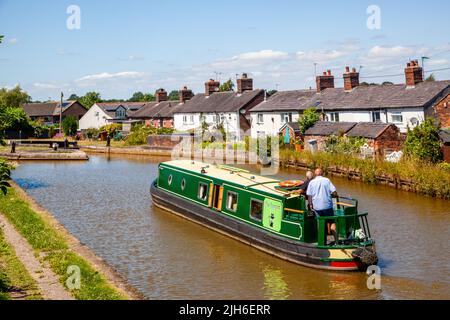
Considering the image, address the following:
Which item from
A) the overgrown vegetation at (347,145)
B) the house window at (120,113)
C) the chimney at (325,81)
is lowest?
the overgrown vegetation at (347,145)

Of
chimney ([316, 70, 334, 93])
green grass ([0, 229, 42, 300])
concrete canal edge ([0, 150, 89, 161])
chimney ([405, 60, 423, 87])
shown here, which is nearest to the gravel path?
green grass ([0, 229, 42, 300])

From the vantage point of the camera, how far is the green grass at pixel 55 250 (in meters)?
10.8

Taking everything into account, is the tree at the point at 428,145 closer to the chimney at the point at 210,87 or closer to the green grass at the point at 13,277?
the green grass at the point at 13,277

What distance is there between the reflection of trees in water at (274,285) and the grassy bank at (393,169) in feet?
37.6

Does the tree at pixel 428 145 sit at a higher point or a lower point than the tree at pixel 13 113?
lower

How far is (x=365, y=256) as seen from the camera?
13.2 meters

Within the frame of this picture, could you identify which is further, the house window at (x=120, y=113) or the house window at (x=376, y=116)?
the house window at (x=120, y=113)

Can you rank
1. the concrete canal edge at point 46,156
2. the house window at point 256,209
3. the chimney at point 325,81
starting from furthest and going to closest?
the chimney at point 325,81 → the concrete canal edge at point 46,156 → the house window at point 256,209

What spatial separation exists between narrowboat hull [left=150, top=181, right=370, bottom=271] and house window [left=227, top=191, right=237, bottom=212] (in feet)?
1.08

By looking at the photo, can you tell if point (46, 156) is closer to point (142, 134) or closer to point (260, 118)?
point (142, 134)

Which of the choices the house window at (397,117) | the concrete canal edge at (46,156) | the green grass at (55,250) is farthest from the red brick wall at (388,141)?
the concrete canal edge at (46,156)

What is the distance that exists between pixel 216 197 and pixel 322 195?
214 inches
